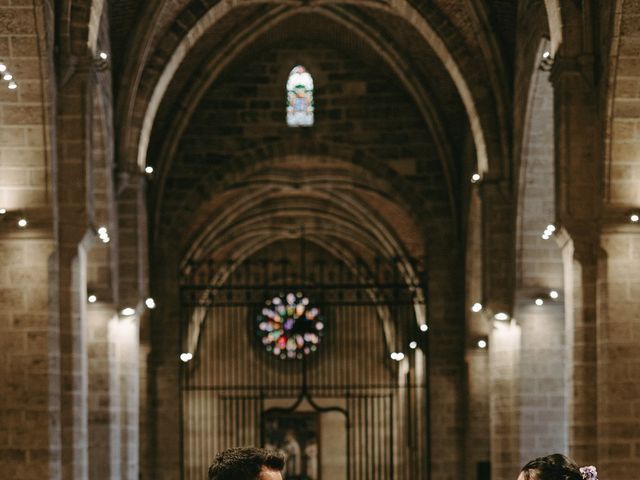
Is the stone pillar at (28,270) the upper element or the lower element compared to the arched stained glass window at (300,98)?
lower

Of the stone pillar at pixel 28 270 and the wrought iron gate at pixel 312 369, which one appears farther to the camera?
the wrought iron gate at pixel 312 369

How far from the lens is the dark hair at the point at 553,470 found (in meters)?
5.83

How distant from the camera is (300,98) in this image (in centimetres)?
2816

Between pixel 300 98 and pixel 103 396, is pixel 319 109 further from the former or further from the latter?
pixel 103 396

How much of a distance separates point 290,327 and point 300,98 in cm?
1015

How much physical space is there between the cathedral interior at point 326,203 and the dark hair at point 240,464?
420 inches

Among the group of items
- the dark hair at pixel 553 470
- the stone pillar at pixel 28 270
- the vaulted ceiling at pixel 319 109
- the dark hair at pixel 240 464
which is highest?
the vaulted ceiling at pixel 319 109

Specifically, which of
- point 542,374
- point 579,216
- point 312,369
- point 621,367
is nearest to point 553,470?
point 621,367

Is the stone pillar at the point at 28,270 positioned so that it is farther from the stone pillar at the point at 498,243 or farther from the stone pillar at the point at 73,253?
the stone pillar at the point at 498,243

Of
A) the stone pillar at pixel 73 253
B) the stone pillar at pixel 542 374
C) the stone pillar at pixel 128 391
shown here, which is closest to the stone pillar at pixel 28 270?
the stone pillar at pixel 73 253

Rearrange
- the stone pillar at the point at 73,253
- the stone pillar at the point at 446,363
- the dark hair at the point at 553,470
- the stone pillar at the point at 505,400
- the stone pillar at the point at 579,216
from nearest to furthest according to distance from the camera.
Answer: the dark hair at the point at 553,470, the stone pillar at the point at 579,216, the stone pillar at the point at 73,253, the stone pillar at the point at 505,400, the stone pillar at the point at 446,363

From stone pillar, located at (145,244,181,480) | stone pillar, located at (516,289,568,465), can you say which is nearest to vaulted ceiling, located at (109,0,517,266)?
stone pillar, located at (145,244,181,480)

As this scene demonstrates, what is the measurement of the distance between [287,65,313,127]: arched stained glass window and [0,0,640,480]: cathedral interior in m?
0.04

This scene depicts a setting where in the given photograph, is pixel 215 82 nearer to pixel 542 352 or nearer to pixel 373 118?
pixel 373 118
